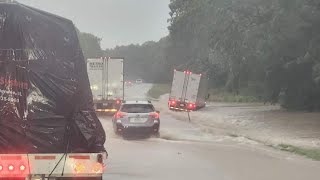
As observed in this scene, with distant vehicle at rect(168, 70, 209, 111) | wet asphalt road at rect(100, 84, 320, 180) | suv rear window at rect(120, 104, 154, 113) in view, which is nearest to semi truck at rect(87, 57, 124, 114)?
distant vehicle at rect(168, 70, 209, 111)

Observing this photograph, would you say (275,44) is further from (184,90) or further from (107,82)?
(107,82)

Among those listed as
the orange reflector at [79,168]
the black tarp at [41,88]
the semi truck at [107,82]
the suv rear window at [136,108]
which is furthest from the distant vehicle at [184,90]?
the orange reflector at [79,168]

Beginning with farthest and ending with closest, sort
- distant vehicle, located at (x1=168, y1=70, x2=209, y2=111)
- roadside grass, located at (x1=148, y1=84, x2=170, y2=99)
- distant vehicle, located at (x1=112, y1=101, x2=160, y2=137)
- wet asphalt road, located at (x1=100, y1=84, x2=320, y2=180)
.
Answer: roadside grass, located at (x1=148, y1=84, x2=170, y2=99)
distant vehicle, located at (x1=168, y1=70, x2=209, y2=111)
distant vehicle, located at (x1=112, y1=101, x2=160, y2=137)
wet asphalt road, located at (x1=100, y1=84, x2=320, y2=180)

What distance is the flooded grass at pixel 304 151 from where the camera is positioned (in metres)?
17.7

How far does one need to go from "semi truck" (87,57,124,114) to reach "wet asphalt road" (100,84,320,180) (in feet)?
43.2

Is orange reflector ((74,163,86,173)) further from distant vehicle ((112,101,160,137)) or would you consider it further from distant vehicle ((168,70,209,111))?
distant vehicle ((168,70,209,111))

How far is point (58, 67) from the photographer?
7.54 metres

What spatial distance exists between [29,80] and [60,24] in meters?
0.84

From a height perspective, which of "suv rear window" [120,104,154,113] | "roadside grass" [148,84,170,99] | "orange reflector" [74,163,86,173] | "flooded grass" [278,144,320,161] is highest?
"orange reflector" [74,163,86,173]

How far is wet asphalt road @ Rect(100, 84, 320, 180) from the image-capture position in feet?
44.9

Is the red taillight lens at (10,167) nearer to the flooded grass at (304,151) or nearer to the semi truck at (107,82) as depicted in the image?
the flooded grass at (304,151)

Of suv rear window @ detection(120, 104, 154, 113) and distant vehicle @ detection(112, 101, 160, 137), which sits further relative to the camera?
suv rear window @ detection(120, 104, 154, 113)

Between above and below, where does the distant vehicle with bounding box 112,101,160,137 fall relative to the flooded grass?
above

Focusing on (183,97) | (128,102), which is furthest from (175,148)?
(183,97)
